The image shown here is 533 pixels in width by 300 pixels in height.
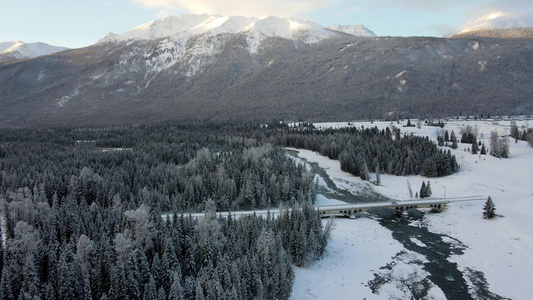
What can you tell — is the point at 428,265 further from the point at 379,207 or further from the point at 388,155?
the point at 388,155

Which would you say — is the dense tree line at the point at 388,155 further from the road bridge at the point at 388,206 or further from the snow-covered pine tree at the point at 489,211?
the snow-covered pine tree at the point at 489,211

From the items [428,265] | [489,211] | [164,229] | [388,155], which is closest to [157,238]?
[164,229]

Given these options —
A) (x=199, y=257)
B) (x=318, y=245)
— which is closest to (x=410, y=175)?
(x=318, y=245)

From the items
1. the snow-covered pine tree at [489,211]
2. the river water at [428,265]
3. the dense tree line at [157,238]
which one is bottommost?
the river water at [428,265]

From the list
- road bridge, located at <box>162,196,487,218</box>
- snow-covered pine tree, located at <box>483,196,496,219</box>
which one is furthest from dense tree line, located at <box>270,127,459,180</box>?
snow-covered pine tree, located at <box>483,196,496,219</box>

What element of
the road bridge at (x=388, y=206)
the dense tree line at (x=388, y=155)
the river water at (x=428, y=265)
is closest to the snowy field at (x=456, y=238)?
the river water at (x=428, y=265)
